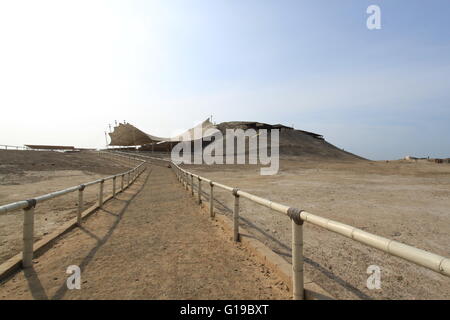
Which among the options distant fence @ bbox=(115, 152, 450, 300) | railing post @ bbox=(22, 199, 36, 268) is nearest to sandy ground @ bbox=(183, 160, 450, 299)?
distant fence @ bbox=(115, 152, 450, 300)

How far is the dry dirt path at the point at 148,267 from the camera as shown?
3.07 metres

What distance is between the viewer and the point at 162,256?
423 cm

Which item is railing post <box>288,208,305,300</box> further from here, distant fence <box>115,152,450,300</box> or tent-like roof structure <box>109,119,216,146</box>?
tent-like roof structure <box>109,119,216,146</box>

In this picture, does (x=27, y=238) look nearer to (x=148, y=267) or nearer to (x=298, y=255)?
(x=148, y=267)

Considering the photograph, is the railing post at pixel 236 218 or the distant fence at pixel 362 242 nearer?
the distant fence at pixel 362 242

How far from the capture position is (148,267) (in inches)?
149

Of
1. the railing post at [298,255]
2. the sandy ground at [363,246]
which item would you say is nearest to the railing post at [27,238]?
the railing post at [298,255]

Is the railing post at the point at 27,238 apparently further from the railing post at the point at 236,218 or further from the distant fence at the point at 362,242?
the distant fence at the point at 362,242
